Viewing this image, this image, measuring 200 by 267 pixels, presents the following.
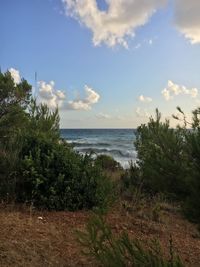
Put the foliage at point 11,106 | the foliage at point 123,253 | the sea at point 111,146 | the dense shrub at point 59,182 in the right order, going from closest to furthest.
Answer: the foliage at point 123,253 → the dense shrub at point 59,182 → the foliage at point 11,106 → the sea at point 111,146

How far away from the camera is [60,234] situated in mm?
7316

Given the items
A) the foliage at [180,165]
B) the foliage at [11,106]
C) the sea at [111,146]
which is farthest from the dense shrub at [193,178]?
the foliage at [11,106]

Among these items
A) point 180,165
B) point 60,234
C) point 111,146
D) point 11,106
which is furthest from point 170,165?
point 111,146

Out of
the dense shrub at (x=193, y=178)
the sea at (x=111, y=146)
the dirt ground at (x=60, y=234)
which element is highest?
the dense shrub at (x=193, y=178)

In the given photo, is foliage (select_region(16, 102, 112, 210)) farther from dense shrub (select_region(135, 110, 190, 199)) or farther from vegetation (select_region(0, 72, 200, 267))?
dense shrub (select_region(135, 110, 190, 199))

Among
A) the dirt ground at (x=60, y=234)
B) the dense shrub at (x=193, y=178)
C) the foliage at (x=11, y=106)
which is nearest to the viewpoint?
the dense shrub at (x=193, y=178)

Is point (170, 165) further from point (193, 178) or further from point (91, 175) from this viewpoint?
point (91, 175)

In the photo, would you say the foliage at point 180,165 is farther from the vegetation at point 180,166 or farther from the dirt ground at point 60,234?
the dirt ground at point 60,234

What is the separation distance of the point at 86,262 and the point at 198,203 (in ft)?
5.62

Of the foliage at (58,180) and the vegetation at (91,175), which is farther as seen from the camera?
the foliage at (58,180)

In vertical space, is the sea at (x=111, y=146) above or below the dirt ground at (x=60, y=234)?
below

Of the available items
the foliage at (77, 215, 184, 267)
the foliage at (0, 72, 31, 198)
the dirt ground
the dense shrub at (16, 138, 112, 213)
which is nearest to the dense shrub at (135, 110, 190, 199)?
the foliage at (77, 215, 184, 267)

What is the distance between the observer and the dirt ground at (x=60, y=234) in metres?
6.13

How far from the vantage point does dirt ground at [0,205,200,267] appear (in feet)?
20.1
